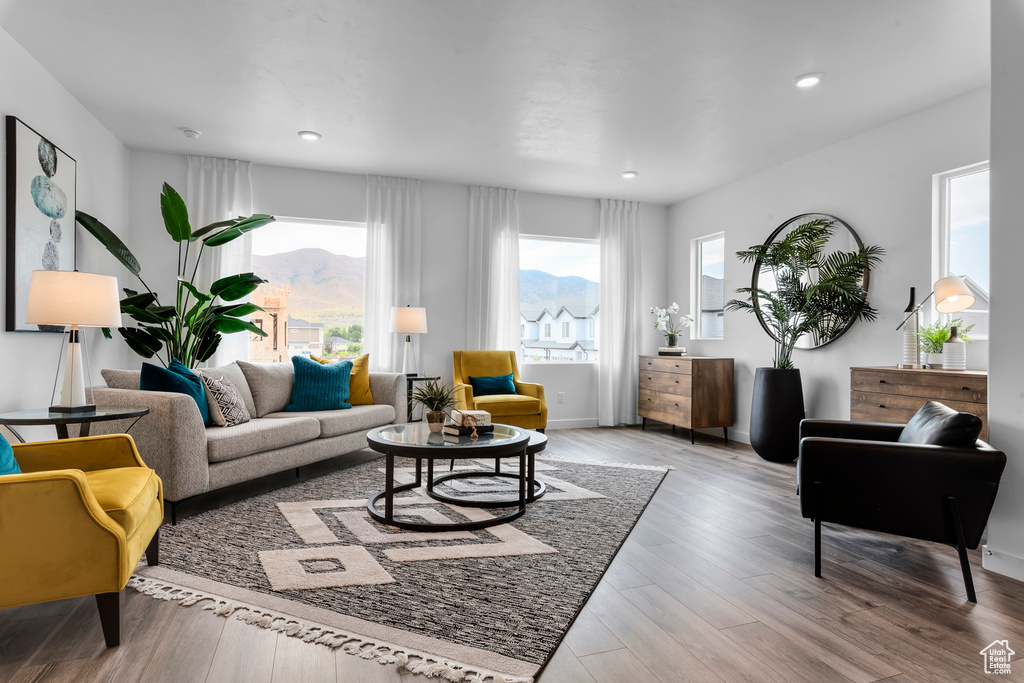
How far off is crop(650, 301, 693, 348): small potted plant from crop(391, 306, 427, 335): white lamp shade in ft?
8.61

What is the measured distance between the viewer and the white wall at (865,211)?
3885 millimetres

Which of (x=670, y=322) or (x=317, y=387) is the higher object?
(x=670, y=322)

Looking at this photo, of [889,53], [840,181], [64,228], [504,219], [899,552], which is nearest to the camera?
[899,552]

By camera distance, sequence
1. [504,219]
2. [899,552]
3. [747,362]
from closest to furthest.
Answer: [899,552], [747,362], [504,219]

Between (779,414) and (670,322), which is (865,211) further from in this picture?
(670,322)

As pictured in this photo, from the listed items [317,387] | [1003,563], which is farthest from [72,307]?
[1003,563]

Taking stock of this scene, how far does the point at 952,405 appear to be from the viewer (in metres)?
3.29

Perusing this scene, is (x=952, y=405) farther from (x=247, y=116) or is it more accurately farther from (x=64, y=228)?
(x=64, y=228)

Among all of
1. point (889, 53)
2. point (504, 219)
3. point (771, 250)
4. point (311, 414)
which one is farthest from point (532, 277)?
point (889, 53)

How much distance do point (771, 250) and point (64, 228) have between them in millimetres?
5213

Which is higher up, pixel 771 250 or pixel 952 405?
pixel 771 250

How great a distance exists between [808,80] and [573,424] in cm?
403

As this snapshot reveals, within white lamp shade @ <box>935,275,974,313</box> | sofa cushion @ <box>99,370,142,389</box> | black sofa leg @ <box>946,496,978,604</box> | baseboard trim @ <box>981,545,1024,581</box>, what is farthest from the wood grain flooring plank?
white lamp shade @ <box>935,275,974,313</box>

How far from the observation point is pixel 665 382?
598cm
